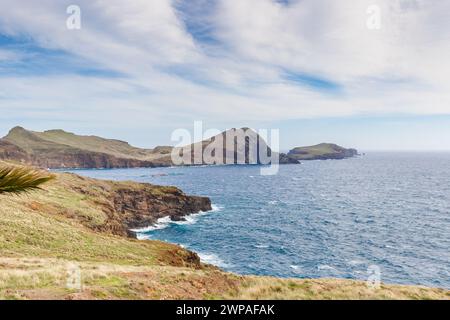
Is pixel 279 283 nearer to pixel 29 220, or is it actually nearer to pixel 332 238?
pixel 29 220

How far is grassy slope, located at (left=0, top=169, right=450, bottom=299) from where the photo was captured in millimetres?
18156

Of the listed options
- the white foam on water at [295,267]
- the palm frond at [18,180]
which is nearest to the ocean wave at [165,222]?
the white foam on water at [295,267]

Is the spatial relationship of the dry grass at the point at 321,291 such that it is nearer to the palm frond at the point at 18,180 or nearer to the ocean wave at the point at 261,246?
the palm frond at the point at 18,180

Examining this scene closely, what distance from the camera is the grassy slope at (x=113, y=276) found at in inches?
715

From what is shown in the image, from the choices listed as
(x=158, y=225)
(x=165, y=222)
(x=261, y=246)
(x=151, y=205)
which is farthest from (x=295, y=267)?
(x=151, y=205)

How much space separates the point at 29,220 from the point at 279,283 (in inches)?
1358

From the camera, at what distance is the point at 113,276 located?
69.9ft

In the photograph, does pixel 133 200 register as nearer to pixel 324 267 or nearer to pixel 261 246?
A: pixel 261 246

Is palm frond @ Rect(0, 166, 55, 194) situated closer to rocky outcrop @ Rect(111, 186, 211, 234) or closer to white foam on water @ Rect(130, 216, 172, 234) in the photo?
white foam on water @ Rect(130, 216, 172, 234)

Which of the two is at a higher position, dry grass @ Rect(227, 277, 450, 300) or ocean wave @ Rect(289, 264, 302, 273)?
dry grass @ Rect(227, 277, 450, 300)

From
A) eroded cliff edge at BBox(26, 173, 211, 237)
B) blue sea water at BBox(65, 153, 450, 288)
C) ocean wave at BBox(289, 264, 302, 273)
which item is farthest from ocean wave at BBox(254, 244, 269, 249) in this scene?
eroded cliff edge at BBox(26, 173, 211, 237)

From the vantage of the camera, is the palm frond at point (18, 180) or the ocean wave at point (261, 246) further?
the ocean wave at point (261, 246)

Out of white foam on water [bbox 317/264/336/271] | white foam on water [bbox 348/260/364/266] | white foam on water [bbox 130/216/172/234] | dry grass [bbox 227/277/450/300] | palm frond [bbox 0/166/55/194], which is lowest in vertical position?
white foam on water [bbox 348/260/364/266]
